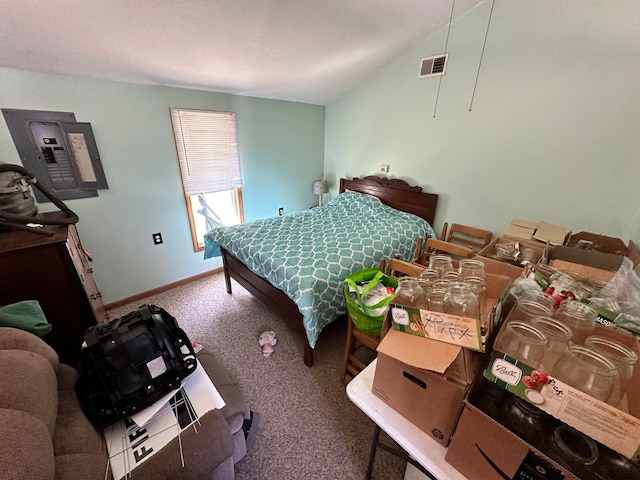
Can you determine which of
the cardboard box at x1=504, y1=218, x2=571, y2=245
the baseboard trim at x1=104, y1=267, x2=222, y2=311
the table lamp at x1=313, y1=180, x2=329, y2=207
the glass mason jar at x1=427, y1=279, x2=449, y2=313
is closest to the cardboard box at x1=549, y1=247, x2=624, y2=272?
the cardboard box at x1=504, y1=218, x2=571, y2=245

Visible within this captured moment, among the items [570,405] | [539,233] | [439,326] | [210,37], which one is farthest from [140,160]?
[539,233]

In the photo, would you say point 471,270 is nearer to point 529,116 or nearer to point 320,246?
point 320,246

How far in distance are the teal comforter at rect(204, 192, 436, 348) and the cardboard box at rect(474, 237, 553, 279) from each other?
0.79 metres

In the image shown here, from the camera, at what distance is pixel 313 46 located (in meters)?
2.07

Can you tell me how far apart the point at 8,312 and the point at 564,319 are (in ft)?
6.85

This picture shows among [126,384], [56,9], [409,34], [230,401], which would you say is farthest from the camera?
[409,34]

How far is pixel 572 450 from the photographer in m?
0.52

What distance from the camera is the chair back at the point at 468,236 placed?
244 centimetres

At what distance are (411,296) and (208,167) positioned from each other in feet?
8.92

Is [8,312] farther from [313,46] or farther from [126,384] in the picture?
[313,46]

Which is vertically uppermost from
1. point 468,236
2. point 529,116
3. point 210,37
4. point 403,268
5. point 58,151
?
point 210,37

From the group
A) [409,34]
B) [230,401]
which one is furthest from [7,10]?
[409,34]

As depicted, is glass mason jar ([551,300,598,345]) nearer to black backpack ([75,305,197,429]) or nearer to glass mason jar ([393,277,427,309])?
glass mason jar ([393,277,427,309])

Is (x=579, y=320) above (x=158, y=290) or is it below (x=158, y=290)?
above
